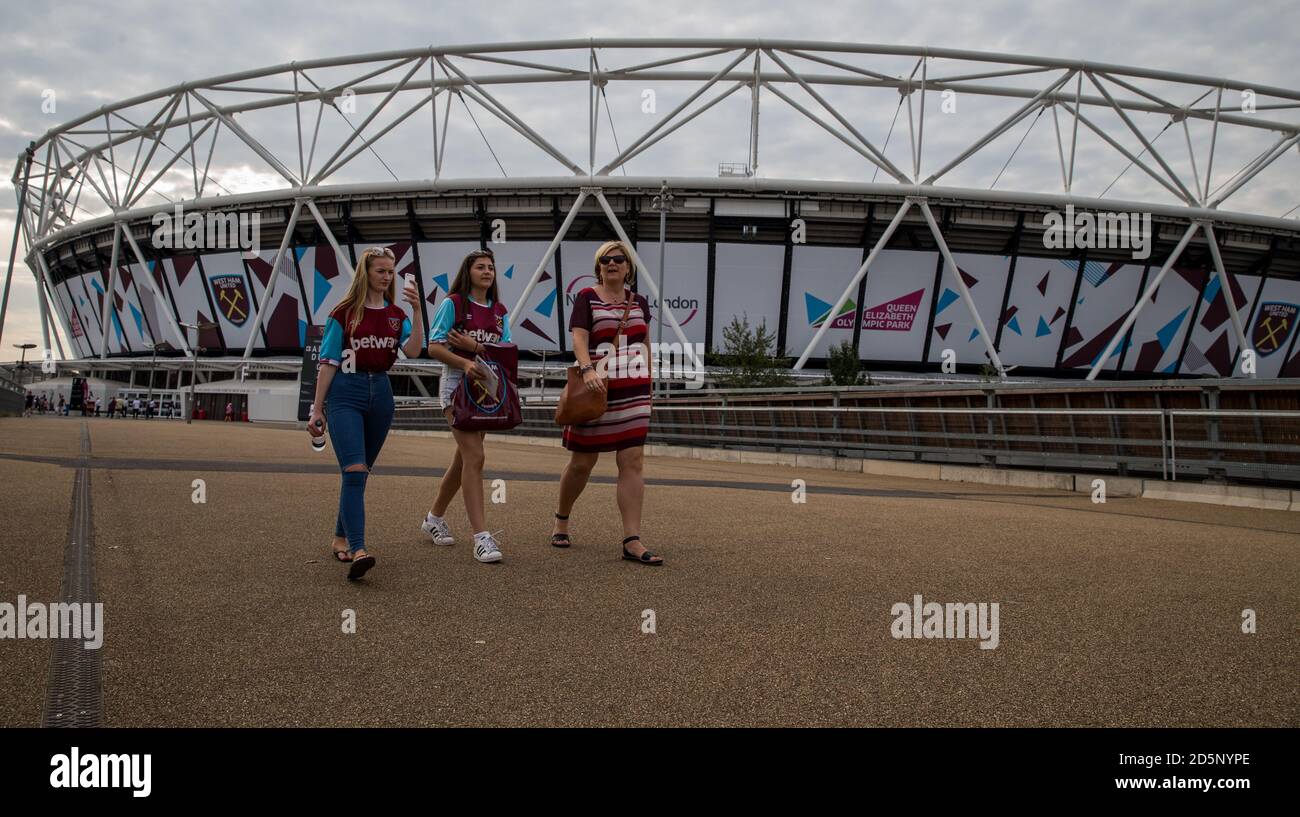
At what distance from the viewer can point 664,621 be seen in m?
3.52

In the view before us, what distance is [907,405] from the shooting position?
1588 cm

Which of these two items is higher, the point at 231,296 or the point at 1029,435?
the point at 231,296

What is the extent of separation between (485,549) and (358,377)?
3.68ft

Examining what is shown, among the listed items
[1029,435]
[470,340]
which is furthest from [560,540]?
[1029,435]

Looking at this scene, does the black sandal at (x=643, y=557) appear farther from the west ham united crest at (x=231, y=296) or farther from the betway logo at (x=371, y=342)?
the west ham united crest at (x=231, y=296)

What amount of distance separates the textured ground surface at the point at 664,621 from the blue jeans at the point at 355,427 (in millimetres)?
306

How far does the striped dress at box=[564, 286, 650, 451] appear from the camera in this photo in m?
4.95

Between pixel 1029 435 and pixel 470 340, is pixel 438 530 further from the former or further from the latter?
pixel 1029 435

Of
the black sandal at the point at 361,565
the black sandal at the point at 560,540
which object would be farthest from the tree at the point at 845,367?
the black sandal at the point at 361,565

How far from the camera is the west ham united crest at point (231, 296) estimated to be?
50.4m

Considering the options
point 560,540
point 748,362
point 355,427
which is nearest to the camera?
point 355,427
